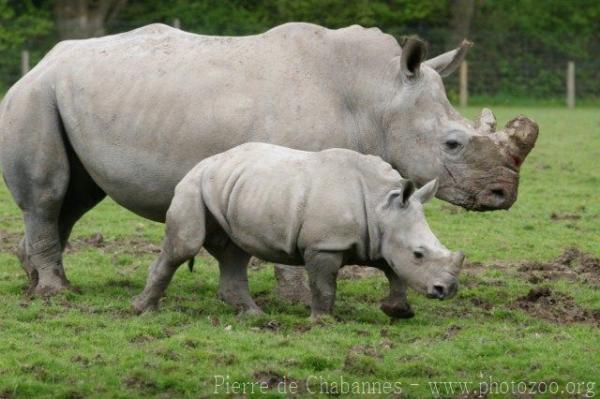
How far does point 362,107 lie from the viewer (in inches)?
366

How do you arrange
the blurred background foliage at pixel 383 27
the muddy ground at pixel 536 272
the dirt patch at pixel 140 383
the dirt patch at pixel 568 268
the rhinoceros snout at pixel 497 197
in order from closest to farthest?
the dirt patch at pixel 140 383 < the rhinoceros snout at pixel 497 197 < the muddy ground at pixel 536 272 < the dirt patch at pixel 568 268 < the blurred background foliage at pixel 383 27

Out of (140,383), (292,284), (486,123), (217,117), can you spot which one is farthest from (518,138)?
(140,383)

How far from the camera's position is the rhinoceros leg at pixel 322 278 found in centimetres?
821

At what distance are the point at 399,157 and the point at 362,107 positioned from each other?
423mm

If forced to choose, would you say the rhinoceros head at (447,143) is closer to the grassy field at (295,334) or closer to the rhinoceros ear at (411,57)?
the rhinoceros ear at (411,57)

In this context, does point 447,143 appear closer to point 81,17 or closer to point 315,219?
point 315,219

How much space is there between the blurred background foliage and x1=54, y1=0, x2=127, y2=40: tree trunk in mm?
25

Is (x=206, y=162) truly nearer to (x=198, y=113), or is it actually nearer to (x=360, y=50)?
(x=198, y=113)

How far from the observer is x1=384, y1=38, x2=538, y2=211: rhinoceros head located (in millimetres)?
8914

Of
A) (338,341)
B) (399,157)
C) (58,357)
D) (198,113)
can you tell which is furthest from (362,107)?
(58,357)

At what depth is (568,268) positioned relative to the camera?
1092 cm

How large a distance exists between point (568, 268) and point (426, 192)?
3.05 meters

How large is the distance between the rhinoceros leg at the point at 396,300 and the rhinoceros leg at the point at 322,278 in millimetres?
342

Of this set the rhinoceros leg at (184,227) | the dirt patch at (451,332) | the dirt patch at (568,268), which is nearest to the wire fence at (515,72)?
the dirt patch at (568,268)
